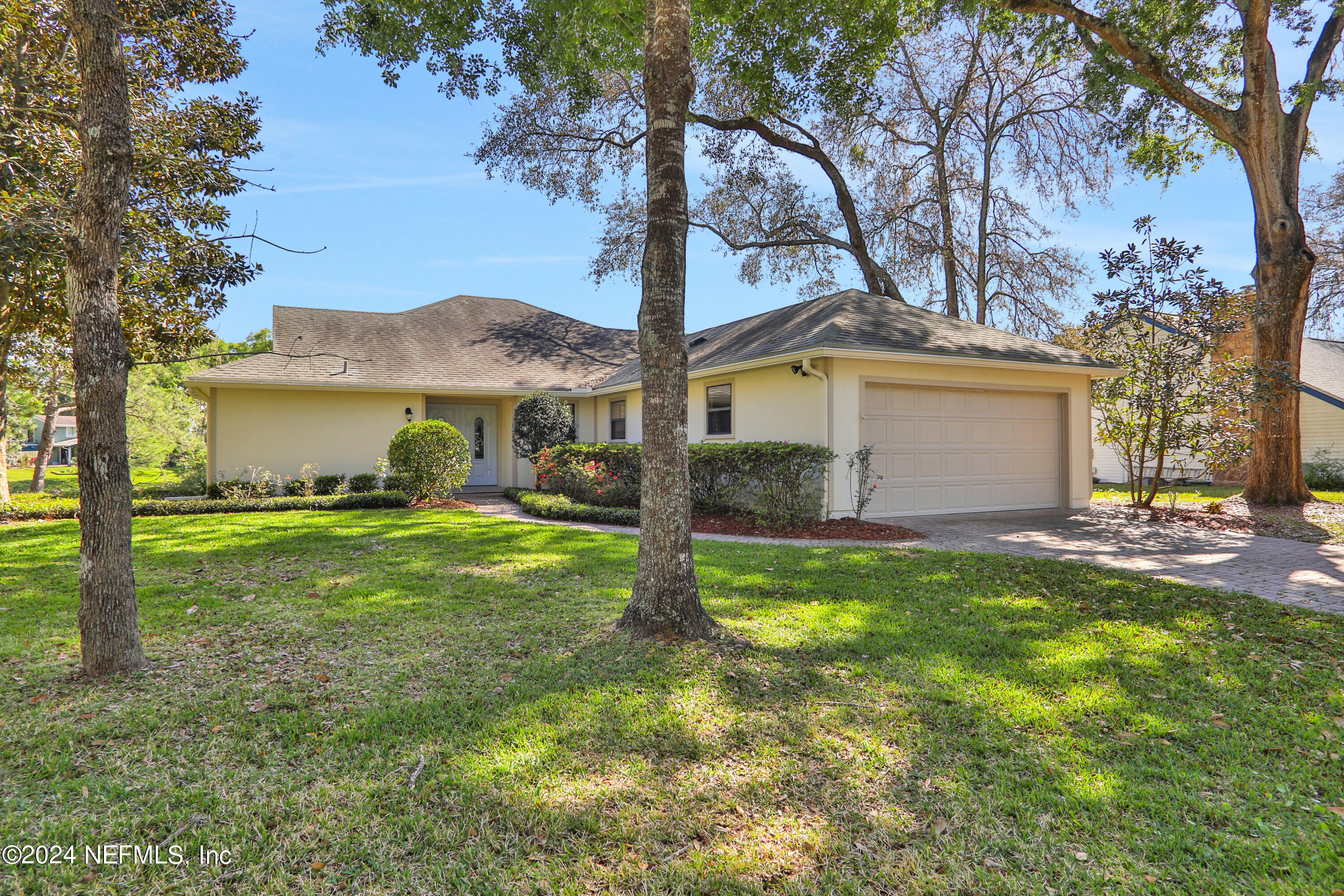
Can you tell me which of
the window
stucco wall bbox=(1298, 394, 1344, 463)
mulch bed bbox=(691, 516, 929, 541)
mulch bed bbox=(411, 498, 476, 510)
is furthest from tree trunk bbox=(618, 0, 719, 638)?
stucco wall bbox=(1298, 394, 1344, 463)

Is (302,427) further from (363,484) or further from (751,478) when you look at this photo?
(751,478)

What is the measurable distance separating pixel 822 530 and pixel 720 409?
14.3 ft

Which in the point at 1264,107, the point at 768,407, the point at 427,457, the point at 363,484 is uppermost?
the point at 1264,107

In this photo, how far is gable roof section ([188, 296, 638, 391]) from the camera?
14.8 metres

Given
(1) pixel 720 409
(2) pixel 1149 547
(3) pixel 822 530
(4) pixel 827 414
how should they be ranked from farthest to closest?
1. (1) pixel 720 409
2. (4) pixel 827 414
3. (3) pixel 822 530
4. (2) pixel 1149 547

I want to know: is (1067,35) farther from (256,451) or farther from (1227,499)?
(256,451)

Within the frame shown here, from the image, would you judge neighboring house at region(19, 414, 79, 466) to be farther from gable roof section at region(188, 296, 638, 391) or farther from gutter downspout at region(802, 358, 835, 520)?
gutter downspout at region(802, 358, 835, 520)

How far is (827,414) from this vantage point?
10.2 meters

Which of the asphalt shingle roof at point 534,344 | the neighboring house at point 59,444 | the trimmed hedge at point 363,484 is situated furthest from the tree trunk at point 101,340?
the neighboring house at point 59,444

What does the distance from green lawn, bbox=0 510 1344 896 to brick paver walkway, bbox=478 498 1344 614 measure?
1.09 meters

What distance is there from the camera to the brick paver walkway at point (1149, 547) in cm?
627

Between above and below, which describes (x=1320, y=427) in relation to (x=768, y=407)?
below

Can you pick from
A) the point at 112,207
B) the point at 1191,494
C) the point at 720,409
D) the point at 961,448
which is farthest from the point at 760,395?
the point at 1191,494

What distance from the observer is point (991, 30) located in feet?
43.5
